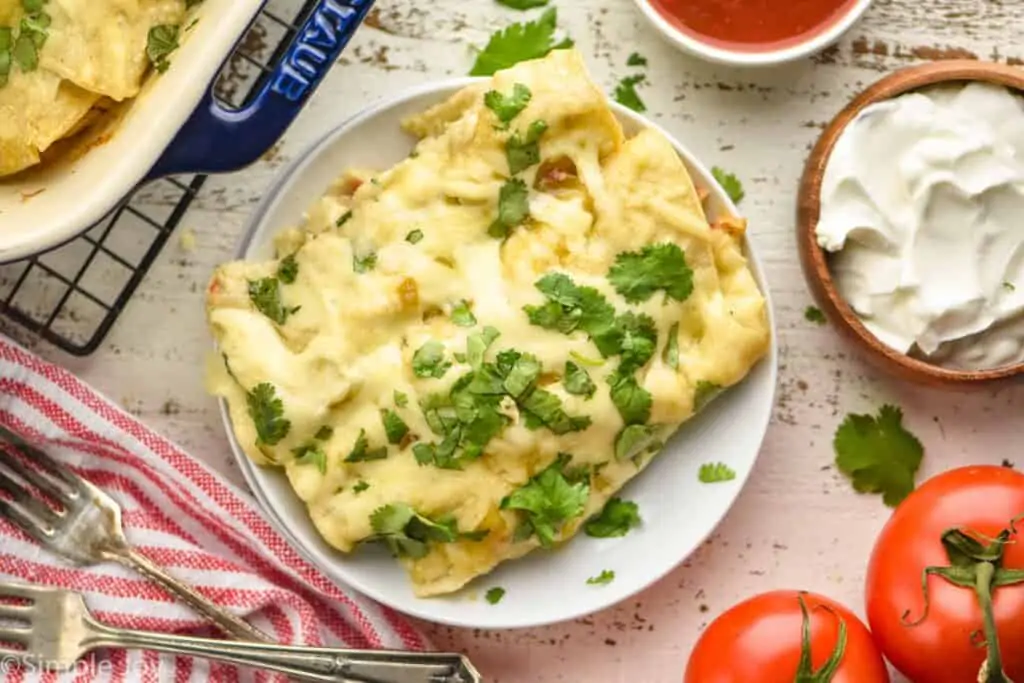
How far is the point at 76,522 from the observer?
2385 mm

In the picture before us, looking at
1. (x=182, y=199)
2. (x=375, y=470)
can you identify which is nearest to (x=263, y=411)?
(x=375, y=470)

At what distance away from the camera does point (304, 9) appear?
2402mm

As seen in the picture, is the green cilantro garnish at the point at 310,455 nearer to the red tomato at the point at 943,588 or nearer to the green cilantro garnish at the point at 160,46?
the green cilantro garnish at the point at 160,46

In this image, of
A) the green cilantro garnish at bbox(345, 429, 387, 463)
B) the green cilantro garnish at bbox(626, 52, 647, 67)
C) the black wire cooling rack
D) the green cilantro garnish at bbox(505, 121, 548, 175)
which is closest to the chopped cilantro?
the green cilantro garnish at bbox(345, 429, 387, 463)

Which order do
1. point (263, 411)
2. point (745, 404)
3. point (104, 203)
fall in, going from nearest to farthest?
point (104, 203) < point (263, 411) < point (745, 404)

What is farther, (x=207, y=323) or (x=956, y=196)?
(x=207, y=323)

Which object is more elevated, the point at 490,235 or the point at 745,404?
the point at 490,235

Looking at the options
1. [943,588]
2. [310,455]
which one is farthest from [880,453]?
[310,455]

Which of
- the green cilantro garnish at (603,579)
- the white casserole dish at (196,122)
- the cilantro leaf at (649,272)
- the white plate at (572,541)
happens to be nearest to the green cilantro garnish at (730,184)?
the white plate at (572,541)

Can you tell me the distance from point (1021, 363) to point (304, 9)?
1.25m

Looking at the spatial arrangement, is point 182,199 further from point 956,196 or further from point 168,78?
point 956,196

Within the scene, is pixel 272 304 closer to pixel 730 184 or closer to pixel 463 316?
pixel 463 316

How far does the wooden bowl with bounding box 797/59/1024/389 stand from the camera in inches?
91.2

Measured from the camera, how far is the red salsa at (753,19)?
2.36 meters
